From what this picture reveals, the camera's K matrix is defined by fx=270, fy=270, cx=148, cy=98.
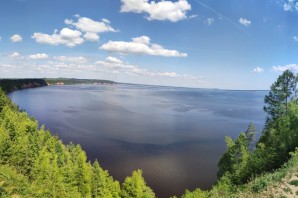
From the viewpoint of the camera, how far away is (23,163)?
139ft

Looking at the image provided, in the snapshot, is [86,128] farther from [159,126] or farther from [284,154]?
[284,154]

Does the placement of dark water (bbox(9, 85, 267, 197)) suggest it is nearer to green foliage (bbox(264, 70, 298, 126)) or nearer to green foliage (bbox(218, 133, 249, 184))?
green foliage (bbox(218, 133, 249, 184))

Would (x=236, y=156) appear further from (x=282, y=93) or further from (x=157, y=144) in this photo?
(x=157, y=144)

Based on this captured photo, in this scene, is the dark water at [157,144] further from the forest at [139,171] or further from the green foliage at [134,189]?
the forest at [139,171]

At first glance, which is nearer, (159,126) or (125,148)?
(125,148)

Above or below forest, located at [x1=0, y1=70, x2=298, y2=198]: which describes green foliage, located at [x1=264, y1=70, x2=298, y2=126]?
above

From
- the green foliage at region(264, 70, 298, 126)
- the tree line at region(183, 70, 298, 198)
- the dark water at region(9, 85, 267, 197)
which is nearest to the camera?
the tree line at region(183, 70, 298, 198)

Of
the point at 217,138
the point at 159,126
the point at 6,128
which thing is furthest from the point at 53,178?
the point at 159,126

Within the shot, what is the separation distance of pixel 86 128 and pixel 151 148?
35250mm

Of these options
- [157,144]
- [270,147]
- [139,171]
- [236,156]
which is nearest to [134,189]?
[139,171]

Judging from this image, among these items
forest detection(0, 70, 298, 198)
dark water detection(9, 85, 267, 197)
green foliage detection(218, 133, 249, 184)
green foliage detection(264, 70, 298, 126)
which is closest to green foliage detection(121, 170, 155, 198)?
forest detection(0, 70, 298, 198)

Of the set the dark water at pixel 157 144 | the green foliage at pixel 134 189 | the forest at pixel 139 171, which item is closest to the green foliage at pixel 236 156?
the forest at pixel 139 171

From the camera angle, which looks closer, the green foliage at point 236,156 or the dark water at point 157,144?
the green foliage at point 236,156

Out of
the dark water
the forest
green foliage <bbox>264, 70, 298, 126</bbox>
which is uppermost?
green foliage <bbox>264, 70, 298, 126</bbox>
